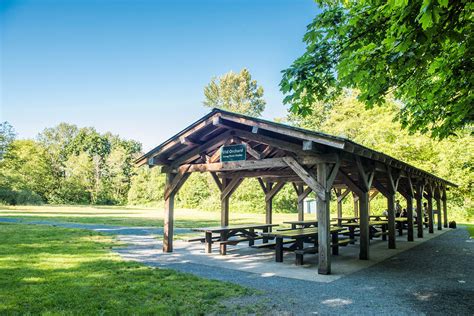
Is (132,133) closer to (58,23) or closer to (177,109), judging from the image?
(177,109)

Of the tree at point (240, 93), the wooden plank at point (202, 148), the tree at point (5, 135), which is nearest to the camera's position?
the wooden plank at point (202, 148)

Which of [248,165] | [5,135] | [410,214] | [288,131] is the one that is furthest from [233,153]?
[5,135]

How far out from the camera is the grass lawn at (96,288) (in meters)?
4.17

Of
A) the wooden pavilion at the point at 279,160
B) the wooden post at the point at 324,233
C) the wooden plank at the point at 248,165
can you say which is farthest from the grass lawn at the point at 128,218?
the wooden post at the point at 324,233

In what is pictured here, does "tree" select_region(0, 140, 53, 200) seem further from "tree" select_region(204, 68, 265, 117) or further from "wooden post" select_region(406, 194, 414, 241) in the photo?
"wooden post" select_region(406, 194, 414, 241)

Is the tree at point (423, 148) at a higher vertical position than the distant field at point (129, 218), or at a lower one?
higher

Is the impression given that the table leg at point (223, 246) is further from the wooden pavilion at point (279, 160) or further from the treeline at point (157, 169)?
the treeline at point (157, 169)

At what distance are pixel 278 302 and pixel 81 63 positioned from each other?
22.1 meters

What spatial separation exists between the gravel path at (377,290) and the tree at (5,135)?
38648 millimetres

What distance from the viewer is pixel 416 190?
43.6ft

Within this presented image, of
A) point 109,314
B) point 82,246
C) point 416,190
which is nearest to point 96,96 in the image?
point 82,246

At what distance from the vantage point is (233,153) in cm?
793

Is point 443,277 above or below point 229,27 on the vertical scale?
below

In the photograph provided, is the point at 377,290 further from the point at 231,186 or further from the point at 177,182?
the point at 231,186
